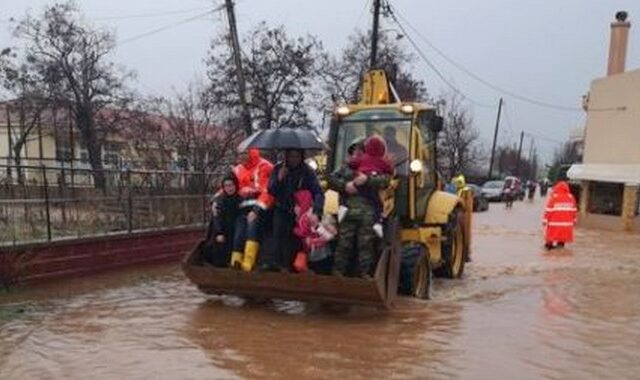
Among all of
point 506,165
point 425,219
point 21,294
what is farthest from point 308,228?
point 506,165

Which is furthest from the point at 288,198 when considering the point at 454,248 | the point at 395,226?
the point at 454,248

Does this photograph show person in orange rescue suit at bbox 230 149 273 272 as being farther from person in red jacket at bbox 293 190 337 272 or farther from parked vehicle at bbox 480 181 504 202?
parked vehicle at bbox 480 181 504 202

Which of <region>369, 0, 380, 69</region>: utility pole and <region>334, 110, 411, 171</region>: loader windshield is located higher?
<region>369, 0, 380, 69</region>: utility pole

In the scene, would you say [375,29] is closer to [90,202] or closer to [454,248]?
[454,248]

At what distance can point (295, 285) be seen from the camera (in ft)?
28.7

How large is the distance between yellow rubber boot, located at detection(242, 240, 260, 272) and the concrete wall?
69.9ft

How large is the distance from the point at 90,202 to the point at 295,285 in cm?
567

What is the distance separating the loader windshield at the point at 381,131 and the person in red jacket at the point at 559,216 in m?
8.66

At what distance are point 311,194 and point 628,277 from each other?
749 centimetres

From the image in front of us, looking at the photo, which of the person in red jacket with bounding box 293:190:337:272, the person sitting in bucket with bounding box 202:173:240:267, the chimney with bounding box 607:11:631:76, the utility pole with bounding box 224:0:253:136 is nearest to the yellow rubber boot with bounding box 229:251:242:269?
the person sitting in bucket with bounding box 202:173:240:267

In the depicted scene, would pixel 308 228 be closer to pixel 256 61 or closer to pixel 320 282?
pixel 320 282

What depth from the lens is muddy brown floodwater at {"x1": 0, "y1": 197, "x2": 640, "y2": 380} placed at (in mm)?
6852

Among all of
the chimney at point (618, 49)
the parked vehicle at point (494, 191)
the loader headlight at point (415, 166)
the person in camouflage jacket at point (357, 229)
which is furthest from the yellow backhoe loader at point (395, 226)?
the parked vehicle at point (494, 191)

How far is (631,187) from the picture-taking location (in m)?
26.3
